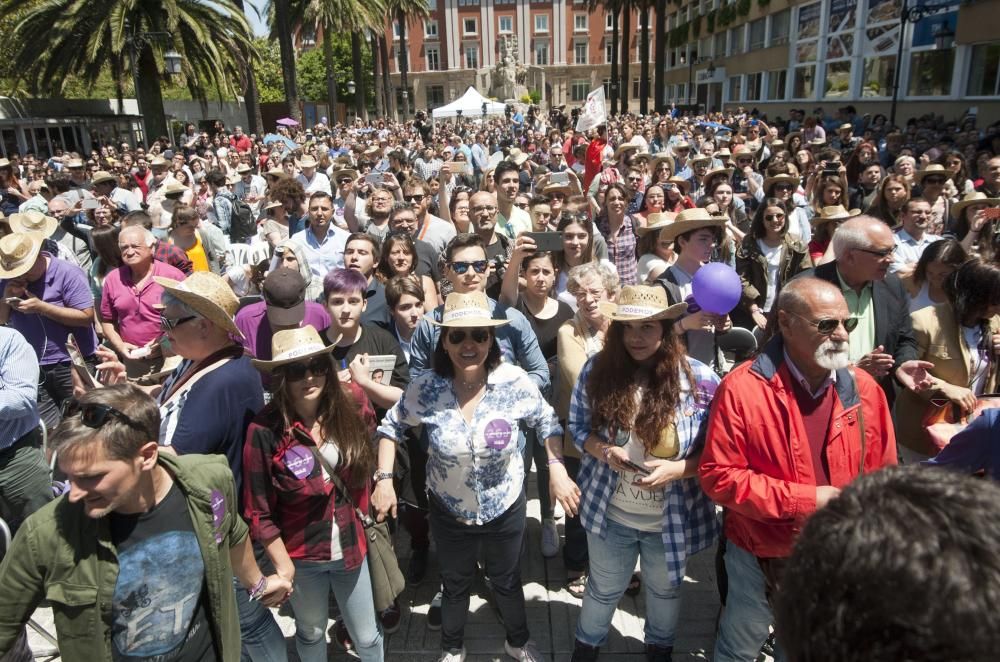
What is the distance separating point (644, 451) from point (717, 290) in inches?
44.8

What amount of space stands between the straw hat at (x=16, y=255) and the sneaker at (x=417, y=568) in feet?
10.2

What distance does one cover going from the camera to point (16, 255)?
13.7 feet

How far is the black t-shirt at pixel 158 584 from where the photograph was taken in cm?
204

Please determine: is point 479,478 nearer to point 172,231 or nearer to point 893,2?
point 172,231

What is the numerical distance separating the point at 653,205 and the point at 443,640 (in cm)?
494

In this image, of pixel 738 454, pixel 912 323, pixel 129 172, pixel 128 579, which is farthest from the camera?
pixel 129 172

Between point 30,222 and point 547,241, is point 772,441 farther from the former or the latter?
point 30,222

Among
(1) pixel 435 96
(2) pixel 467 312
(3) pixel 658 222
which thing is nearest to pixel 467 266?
(2) pixel 467 312

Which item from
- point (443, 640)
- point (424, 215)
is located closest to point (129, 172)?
point (424, 215)

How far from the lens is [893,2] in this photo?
22359 mm

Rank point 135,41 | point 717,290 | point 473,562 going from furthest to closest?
1. point 135,41
2. point 717,290
3. point 473,562

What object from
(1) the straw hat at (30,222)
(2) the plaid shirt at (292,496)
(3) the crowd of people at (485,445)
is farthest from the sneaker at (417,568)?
(1) the straw hat at (30,222)

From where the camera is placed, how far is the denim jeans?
2959 mm

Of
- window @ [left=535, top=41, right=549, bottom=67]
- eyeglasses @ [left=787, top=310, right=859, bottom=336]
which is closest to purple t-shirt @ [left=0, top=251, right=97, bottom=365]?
eyeglasses @ [left=787, top=310, right=859, bottom=336]
